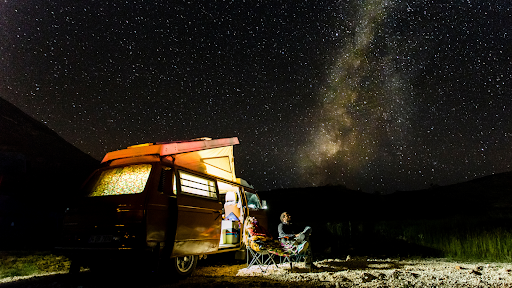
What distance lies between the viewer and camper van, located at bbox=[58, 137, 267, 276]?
442 centimetres

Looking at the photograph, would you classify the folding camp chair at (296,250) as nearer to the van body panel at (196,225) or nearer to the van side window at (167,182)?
the van body panel at (196,225)

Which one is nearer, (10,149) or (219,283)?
(219,283)

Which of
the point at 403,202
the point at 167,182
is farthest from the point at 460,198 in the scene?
the point at 167,182

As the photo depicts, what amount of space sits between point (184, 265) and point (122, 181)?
5.99 ft

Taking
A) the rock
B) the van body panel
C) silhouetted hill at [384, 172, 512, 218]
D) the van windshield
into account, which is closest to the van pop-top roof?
the van windshield

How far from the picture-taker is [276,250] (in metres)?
6.39

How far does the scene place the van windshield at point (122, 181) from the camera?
4867mm

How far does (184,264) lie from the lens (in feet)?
18.2

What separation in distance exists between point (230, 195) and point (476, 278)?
5.42 metres

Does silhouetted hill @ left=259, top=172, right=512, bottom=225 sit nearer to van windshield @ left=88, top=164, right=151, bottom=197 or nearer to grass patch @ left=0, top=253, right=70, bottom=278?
grass patch @ left=0, top=253, right=70, bottom=278

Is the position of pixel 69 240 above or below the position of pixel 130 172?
below

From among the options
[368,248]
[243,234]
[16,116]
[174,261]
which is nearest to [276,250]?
[243,234]

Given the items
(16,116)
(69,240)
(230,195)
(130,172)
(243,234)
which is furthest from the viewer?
(16,116)

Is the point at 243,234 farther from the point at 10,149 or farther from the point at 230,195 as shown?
the point at 10,149
